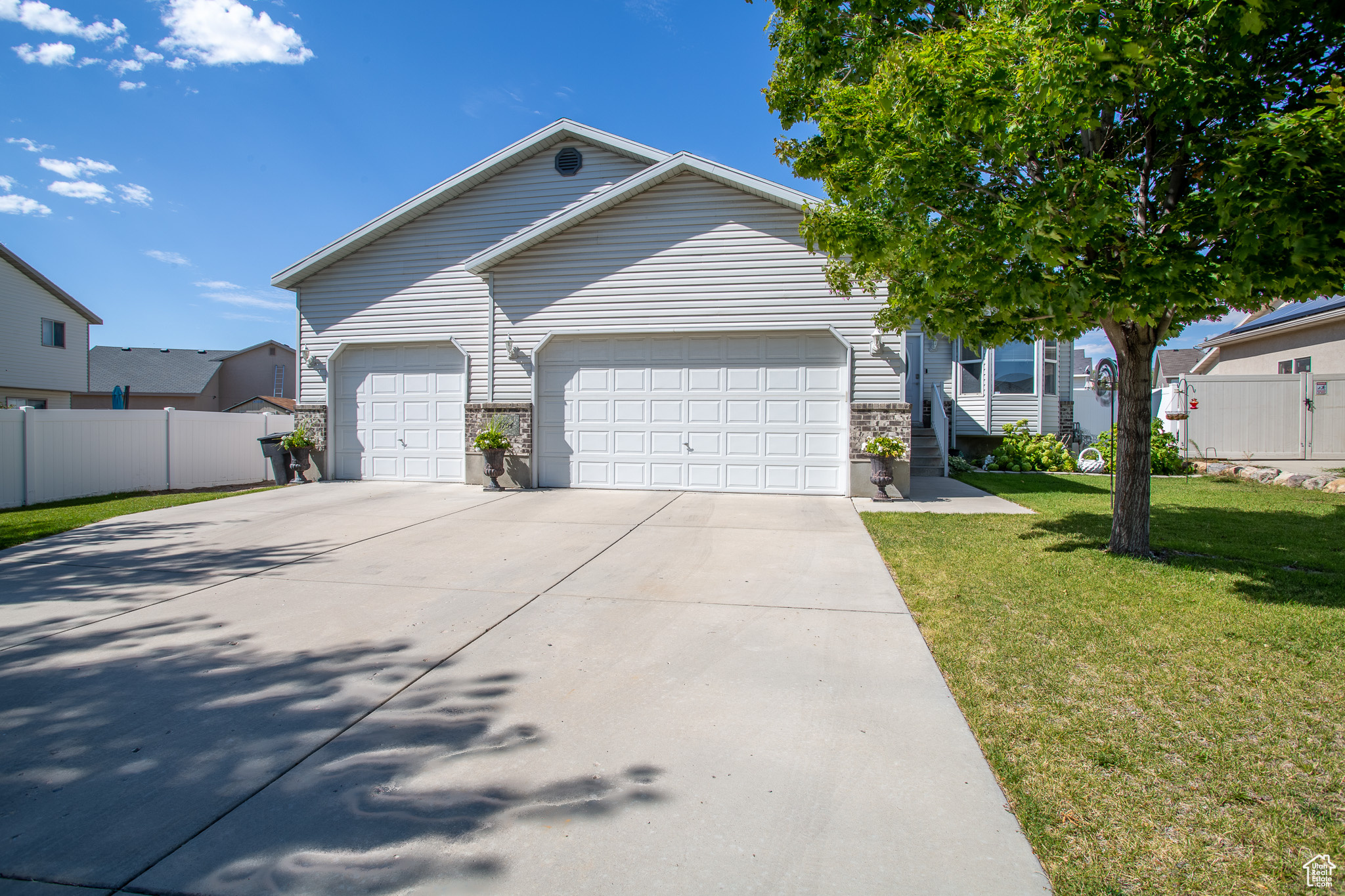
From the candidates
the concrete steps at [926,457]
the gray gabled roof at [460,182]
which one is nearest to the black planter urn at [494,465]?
the gray gabled roof at [460,182]

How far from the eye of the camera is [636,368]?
11039 millimetres

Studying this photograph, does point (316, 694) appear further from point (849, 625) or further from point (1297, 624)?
point (1297, 624)

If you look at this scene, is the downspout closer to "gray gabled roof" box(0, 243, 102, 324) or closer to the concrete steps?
the concrete steps

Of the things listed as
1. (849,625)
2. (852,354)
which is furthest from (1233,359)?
(849,625)

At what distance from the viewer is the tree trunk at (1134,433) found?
6121 mm

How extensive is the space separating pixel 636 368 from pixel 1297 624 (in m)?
8.55

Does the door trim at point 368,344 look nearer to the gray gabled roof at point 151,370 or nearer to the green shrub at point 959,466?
the green shrub at point 959,466

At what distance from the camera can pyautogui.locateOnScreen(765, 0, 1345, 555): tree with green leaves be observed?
4129mm

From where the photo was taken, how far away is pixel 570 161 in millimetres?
12703

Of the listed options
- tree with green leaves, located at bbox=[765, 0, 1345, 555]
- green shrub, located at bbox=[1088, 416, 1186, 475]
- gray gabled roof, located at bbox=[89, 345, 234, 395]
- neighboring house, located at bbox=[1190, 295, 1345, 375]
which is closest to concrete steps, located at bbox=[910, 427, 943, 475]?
green shrub, located at bbox=[1088, 416, 1186, 475]

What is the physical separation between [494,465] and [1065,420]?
43.4ft

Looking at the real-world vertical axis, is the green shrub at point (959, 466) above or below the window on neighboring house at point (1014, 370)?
below

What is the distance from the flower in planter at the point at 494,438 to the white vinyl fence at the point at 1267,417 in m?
13.8

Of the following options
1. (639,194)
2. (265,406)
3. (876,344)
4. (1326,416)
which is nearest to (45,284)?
(265,406)
